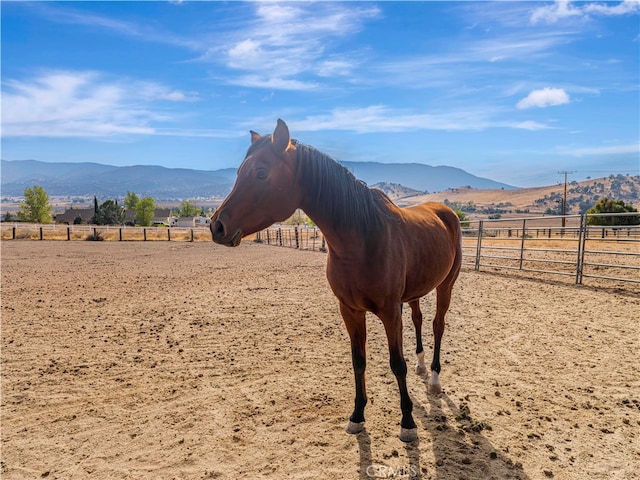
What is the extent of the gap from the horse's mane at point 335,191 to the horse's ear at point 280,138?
0.19 meters

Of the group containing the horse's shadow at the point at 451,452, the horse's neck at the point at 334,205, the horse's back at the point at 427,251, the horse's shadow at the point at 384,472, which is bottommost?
the horse's shadow at the point at 384,472

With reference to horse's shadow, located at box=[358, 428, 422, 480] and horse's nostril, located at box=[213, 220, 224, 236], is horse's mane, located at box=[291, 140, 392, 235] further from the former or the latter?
horse's shadow, located at box=[358, 428, 422, 480]

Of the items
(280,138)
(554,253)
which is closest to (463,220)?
(554,253)

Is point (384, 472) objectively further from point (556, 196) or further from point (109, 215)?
point (556, 196)

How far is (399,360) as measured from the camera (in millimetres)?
2992

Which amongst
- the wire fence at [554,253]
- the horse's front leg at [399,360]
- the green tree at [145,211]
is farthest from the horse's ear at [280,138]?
the green tree at [145,211]

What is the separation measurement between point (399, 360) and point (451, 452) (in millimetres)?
703

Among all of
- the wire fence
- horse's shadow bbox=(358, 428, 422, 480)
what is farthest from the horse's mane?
the wire fence

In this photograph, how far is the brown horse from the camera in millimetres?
2525

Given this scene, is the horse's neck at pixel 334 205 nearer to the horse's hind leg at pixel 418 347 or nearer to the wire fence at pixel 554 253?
the horse's hind leg at pixel 418 347

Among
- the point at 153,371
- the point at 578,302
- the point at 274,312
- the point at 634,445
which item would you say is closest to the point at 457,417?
the point at 634,445

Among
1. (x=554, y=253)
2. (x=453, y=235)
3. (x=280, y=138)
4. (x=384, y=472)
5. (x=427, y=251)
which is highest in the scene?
(x=280, y=138)

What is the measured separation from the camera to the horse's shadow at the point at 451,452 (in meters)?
2.55

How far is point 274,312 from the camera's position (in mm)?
6715
